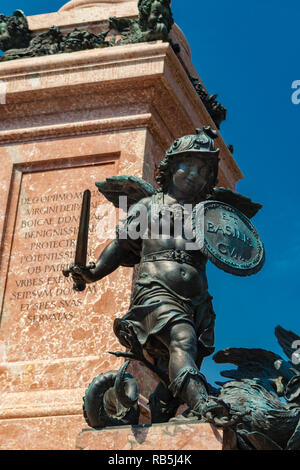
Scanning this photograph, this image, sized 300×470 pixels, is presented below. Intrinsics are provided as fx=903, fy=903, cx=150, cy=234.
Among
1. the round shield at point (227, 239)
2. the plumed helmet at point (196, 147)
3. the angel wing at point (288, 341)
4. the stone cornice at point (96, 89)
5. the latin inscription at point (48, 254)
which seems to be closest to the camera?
the round shield at point (227, 239)

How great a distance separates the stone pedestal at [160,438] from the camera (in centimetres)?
579

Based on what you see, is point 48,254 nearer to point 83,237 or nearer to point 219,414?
point 83,237

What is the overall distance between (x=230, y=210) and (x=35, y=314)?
2446mm

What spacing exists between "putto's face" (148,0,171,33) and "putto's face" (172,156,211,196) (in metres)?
2.91

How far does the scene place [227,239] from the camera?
6777mm

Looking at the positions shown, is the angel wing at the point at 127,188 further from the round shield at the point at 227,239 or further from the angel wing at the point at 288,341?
the angel wing at the point at 288,341

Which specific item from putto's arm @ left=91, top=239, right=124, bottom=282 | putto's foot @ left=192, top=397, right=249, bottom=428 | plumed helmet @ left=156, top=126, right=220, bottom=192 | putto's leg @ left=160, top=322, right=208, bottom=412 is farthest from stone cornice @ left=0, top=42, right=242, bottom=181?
putto's foot @ left=192, top=397, right=249, bottom=428

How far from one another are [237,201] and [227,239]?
0.67m

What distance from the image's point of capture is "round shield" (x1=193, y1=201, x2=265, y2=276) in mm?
6617

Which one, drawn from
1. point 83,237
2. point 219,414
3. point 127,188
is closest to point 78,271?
point 83,237

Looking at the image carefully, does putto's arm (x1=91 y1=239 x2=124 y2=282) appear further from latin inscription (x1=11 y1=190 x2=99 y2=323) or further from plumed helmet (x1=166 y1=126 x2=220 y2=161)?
latin inscription (x1=11 y1=190 x2=99 y2=323)

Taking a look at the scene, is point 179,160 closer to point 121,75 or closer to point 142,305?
point 142,305

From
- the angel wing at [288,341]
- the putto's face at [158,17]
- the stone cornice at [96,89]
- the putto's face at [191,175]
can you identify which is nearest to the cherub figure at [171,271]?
the putto's face at [191,175]

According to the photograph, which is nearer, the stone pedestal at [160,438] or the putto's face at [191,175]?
the stone pedestal at [160,438]
